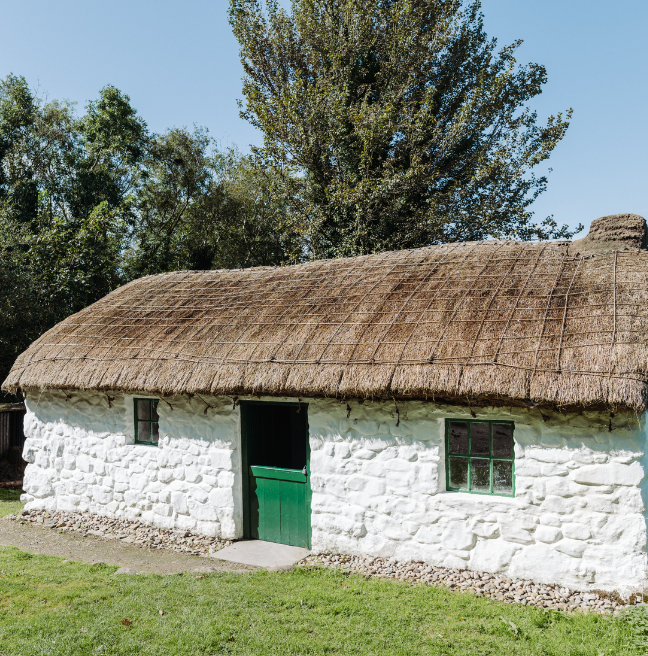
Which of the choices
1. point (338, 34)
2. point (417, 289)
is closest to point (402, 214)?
point (338, 34)

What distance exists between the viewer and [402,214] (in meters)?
16.5

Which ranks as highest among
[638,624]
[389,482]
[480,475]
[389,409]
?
[389,409]

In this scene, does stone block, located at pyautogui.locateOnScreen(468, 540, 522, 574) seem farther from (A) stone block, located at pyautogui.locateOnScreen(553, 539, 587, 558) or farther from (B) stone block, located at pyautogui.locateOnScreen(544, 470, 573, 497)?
(B) stone block, located at pyautogui.locateOnScreen(544, 470, 573, 497)

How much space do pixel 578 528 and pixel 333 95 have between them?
14788 millimetres

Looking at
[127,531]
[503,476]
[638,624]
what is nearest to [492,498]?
[503,476]

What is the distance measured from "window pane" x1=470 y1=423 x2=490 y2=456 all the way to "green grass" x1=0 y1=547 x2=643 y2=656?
1511 millimetres

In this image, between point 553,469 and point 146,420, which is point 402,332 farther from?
point 146,420

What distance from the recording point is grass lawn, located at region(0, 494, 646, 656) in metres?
4.58

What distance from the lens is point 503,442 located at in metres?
6.21

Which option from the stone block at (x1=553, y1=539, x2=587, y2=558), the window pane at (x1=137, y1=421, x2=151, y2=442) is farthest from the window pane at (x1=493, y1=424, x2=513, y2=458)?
the window pane at (x1=137, y1=421, x2=151, y2=442)

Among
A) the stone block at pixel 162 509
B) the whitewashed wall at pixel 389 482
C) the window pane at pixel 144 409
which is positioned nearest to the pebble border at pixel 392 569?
the whitewashed wall at pixel 389 482

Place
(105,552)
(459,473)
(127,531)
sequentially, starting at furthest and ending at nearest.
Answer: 1. (127,531)
2. (105,552)
3. (459,473)

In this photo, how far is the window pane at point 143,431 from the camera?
8734mm

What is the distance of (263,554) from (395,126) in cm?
1310
